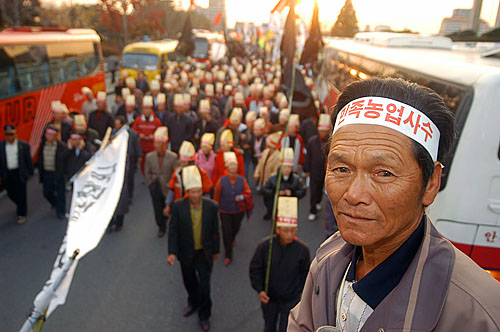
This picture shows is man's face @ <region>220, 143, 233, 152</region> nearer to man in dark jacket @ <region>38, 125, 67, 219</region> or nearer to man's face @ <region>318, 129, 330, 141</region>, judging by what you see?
man's face @ <region>318, 129, 330, 141</region>

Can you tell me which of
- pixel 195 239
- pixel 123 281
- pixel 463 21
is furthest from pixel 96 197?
pixel 463 21

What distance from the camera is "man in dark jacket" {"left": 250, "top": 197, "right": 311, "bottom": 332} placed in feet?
12.4

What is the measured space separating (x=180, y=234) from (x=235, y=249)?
2.07 meters

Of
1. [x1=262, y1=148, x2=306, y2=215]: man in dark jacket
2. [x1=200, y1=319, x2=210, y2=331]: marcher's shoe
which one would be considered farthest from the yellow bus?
[x1=200, y1=319, x2=210, y2=331]: marcher's shoe

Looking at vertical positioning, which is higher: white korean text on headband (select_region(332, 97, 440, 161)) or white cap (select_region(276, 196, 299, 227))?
white korean text on headband (select_region(332, 97, 440, 161))

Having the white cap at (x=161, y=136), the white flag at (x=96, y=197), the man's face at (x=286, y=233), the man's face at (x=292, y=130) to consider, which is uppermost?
the white flag at (x=96, y=197)

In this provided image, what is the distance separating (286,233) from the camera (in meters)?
3.78

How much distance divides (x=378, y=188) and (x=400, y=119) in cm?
22

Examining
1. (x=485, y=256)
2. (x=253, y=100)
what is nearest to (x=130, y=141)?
(x=253, y=100)

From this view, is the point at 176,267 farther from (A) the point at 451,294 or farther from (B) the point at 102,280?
(A) the point at 451,294

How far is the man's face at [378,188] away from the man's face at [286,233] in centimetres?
267

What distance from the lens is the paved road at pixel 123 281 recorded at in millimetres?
4523

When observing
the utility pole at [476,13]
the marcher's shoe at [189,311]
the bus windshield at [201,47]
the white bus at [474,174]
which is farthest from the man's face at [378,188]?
the bus windshield at [201,47]

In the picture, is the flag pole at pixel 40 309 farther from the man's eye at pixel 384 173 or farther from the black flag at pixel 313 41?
the black flag at pixel 313 41
